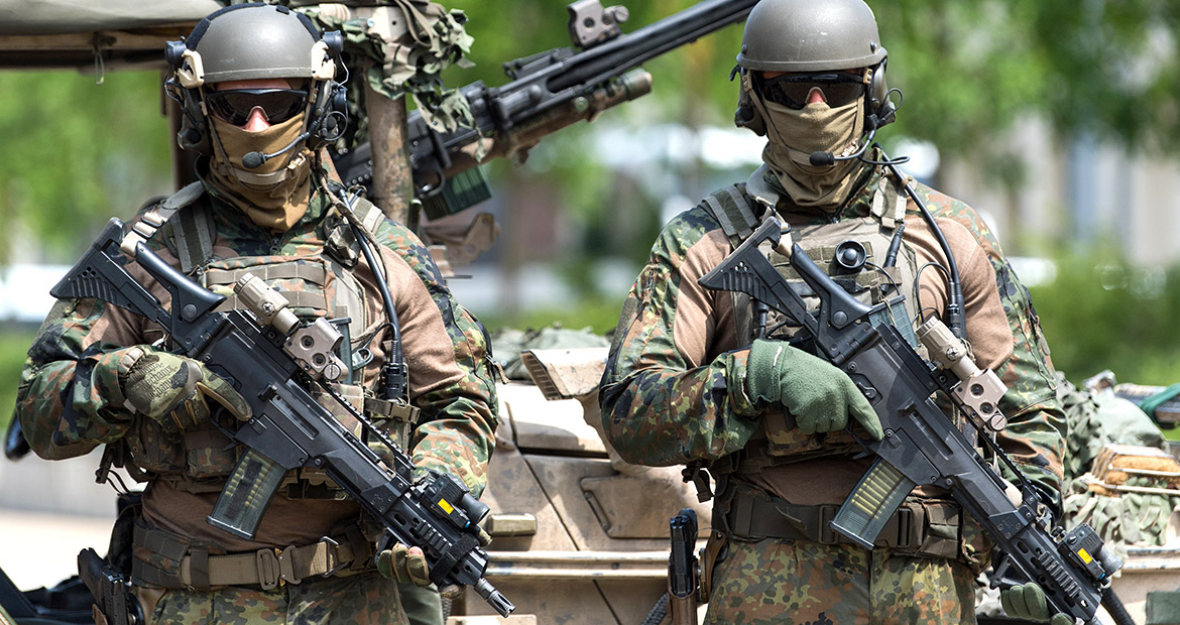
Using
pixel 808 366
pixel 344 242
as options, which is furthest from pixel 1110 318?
pixel 344 242

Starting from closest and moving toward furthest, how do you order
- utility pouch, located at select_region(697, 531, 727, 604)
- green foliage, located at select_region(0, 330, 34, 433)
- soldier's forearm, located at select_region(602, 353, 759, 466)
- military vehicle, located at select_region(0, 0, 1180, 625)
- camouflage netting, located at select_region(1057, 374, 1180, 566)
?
soldier's forearm, located at select_region(602, 353, 759, 466) < utility pouch, located at select_region(697, 531, 727, 604) < military vehicle, located at select_region(0, 0, 1180, 625) < camouflage netting, located at select_region(1057, 374, 1180, 566) < green foliage, located at select_region(0, 330, 34, 433)

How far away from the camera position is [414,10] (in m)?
5.36

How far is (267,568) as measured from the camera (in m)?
3.65

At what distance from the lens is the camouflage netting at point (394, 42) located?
5.22m

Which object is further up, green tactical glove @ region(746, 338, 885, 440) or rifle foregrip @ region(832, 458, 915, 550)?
green tactical glove @ region(746, 338, 885, 440)

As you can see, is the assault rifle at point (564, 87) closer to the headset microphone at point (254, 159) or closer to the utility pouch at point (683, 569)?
the headset microphone at point (254, 159)

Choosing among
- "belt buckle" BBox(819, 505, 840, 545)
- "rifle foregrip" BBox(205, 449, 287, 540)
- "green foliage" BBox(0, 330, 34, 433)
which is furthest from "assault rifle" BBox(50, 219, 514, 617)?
"green foliage" BBox(0, 330, 34, 433)

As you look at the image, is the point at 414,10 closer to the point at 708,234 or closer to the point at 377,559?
the point at 708,234

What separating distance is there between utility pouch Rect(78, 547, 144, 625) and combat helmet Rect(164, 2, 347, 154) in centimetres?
113

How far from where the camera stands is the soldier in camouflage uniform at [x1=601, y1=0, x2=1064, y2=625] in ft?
12.0

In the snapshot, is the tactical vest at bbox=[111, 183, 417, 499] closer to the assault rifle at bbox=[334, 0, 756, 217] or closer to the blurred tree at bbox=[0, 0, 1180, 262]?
the assault rifle at bbox=[334, 0, 756, 217]

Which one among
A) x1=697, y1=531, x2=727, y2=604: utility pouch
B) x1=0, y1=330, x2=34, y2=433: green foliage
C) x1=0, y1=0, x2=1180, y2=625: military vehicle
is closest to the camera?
x1=697, y1=531, x2=727, y2=604: utility pouch

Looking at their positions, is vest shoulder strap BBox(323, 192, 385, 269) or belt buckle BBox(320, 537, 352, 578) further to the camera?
vest shoulder strap BBox(323, 192, 385, 269)

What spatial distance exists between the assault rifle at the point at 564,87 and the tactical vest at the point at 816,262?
2.63 metres
